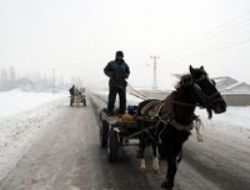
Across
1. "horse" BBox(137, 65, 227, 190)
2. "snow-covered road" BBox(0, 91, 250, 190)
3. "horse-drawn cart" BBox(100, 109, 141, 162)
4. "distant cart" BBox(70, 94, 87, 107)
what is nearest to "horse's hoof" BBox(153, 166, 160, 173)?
"snow-covered road" BBox(0, 91, 250, 190)

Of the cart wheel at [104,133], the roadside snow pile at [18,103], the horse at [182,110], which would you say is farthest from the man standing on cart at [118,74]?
the roadside snow pile at [18,103]

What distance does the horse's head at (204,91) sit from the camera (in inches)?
241

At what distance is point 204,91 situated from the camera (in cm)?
627

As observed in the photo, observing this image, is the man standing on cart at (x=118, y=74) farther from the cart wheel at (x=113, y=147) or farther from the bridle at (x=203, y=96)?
the bridle at (x=203, y=96)

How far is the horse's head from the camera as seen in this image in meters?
6.11

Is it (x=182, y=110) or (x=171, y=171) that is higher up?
(x=182, y=110)

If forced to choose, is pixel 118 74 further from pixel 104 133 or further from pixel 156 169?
pixel 156 169

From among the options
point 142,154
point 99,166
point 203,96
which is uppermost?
point 203,96

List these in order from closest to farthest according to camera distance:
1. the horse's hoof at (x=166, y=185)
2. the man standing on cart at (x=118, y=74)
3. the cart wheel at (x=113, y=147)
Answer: the horse's hoof at (x=166, y=185)
the cart wheel at (x=113, y=147)
the man standing on cart at (x=118, y=74)

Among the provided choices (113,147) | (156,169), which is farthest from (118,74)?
(156,169)

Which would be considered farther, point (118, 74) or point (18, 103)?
point (18, 103)

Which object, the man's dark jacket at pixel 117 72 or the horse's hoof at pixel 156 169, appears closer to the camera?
the horse's hoof at pixel 156 169

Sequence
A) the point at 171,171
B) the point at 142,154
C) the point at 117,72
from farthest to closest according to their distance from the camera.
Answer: the point at 117,72
the point at 142,154
the point at 171,171

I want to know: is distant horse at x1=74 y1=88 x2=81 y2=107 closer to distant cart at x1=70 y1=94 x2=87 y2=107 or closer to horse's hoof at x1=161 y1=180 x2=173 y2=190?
distant cart at x1=70 y1=94 x2=87 y2=107
